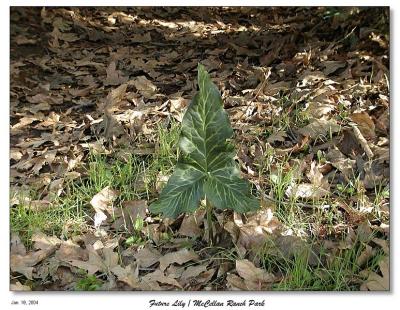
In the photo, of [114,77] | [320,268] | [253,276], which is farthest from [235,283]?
[114,77]

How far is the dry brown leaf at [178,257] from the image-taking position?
2072 millimetres

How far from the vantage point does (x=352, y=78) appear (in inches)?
123

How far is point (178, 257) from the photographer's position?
2.09 metres

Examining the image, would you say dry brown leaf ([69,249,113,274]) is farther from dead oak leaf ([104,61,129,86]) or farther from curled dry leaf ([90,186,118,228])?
dead oak leaf ([104,61,129,86])

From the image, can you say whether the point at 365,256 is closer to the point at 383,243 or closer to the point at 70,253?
the point at 383,243

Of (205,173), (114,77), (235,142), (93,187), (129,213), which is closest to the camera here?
(205,173)

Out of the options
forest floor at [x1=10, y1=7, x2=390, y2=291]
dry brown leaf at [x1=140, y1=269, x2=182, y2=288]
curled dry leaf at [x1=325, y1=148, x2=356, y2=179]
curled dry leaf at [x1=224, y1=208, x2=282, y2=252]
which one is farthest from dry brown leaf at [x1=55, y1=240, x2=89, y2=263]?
curled dry leaf at [x1=325, y1=148, x2=356, y2=179]

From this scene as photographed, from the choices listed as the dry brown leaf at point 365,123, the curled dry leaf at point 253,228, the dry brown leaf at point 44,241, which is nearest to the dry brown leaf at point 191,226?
the curled dry leaf at point 253,228

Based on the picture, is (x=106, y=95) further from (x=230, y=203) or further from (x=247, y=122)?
(x=230, y=203)

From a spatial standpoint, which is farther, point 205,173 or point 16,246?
point 16,246

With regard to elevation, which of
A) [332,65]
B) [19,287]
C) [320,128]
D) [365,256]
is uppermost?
[332,65]

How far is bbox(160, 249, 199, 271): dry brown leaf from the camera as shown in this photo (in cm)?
207

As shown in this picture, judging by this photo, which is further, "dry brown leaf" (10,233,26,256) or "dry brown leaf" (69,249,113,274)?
"dry brown leaf" (10,233,26,256)

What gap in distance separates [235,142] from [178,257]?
0.77m
